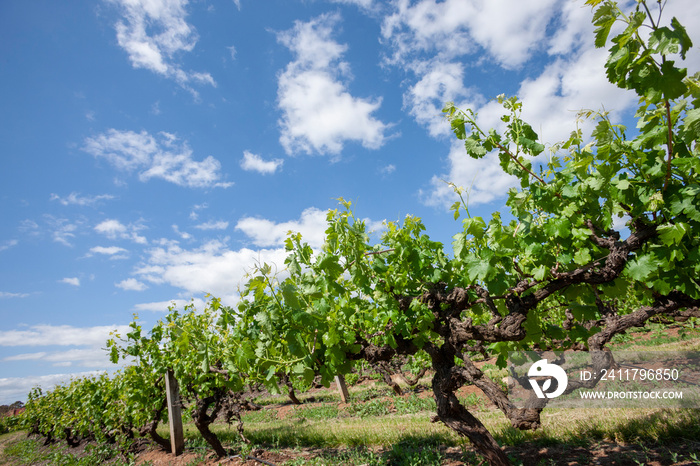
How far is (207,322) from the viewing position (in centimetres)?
611

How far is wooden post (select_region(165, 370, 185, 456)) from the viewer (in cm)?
750

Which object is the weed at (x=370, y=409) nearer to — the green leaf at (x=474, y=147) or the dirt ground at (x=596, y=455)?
the dirt ground at (x=596, y=455)

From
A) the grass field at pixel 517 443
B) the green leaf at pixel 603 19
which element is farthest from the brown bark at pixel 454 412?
the green leaf at pixel 603 19

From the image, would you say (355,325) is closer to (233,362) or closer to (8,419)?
(233,362)

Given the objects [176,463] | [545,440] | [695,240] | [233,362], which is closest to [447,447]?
[545,440]

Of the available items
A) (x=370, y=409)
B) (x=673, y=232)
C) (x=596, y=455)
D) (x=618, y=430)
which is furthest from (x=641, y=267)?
(x=370, y=409)

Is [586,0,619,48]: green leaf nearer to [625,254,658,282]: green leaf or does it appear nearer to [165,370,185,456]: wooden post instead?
[625,254,658,282]: green leaf

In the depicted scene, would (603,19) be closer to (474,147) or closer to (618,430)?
(474,147)

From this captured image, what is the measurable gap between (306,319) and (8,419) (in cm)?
3598

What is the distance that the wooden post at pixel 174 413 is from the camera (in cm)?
750

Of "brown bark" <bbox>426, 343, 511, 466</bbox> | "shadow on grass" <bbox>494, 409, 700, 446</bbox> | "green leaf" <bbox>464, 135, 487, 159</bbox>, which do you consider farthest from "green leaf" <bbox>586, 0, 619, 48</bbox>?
"shadow on grass" <bbox>494, 409, 700, 446</bbox>

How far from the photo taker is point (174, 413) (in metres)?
7.53

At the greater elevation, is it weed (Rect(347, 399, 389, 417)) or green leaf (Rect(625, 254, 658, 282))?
green leaf (Rect(625, 254, 658, 282))

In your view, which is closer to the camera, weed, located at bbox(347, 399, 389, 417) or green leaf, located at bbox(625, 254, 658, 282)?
green leaf, located at bbox(625, 254, 658, 282)
